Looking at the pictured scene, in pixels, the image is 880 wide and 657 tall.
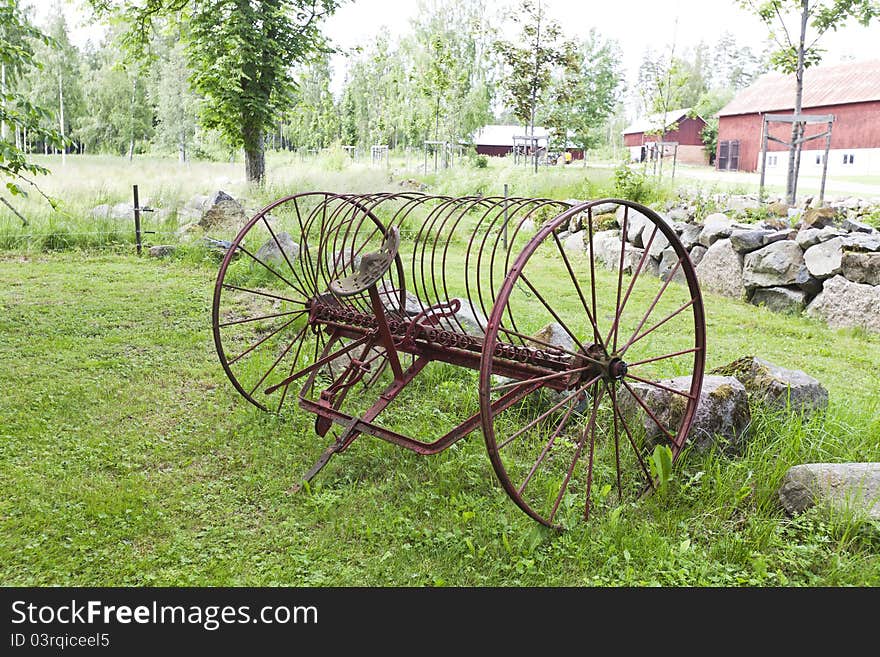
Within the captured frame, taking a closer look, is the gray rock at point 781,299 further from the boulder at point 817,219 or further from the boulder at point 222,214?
the boulder at point 222,214

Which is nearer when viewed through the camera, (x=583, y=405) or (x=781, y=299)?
(x=583, y=405)

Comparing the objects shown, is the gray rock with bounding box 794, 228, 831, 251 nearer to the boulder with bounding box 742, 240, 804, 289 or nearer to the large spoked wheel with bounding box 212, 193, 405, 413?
the boulder with bounding box 742, 240, 804, 289

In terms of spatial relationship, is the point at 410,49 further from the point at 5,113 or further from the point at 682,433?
the point at 682,433

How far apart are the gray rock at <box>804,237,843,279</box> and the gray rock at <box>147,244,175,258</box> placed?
305 inches

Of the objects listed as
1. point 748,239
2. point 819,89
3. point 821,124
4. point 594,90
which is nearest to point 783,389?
point 748,239

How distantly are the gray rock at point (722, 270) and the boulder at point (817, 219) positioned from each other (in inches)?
38.8

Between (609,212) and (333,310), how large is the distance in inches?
321

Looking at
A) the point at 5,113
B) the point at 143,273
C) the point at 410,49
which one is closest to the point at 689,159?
the point at 410,49

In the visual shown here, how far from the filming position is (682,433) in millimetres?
3744

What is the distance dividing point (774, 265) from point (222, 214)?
7.35m

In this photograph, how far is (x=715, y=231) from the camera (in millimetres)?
9000

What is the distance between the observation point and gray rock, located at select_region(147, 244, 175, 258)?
953cm

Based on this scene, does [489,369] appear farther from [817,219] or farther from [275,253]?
[817,219]

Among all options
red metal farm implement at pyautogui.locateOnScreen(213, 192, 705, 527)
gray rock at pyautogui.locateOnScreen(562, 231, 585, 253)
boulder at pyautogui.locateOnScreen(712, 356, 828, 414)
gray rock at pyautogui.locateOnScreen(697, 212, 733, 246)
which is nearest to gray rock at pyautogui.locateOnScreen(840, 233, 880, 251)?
gray rock at pyautogui.locateOnScreen(697, 212, 733, 246)
